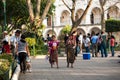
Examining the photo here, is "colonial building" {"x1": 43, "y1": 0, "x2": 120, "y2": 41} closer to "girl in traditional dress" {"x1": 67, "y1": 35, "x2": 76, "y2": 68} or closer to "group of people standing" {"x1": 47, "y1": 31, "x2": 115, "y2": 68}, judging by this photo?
"group of people standing" {"x1": 47, "y1": 31, "x2": 115, "y2": 68}

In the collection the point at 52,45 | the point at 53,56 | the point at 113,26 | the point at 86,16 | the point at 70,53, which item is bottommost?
the point at 53,56

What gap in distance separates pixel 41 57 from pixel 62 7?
162ft

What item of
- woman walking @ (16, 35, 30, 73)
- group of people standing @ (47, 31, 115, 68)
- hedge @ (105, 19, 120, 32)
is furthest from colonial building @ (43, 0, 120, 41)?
woman walking @ (16, 35, 30, 73)

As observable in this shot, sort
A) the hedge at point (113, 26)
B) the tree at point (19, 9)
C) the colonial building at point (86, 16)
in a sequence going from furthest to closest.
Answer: the colonial building at point (86, 16) → the hedge at point (113, 26) → the tree at point (19, 9)

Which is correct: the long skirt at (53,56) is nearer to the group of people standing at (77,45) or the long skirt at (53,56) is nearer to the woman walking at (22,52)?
the group of people standing at (77,45)

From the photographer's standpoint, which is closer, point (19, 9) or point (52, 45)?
point (52, 45)

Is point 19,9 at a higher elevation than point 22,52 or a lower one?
higher

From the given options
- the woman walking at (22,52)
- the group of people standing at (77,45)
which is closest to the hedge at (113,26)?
the group of people standing at (77,45)

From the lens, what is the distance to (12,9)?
4997cm

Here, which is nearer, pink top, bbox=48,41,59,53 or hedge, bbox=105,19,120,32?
pink top, bbox=48,41,59,53

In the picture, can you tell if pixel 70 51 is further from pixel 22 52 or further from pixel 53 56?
pixel 22 52

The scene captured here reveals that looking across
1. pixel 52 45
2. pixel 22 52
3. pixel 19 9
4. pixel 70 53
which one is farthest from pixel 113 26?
pixel 22 52

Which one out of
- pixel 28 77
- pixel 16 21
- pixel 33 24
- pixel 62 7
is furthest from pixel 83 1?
pixel 28 77

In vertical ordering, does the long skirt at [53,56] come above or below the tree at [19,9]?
below
